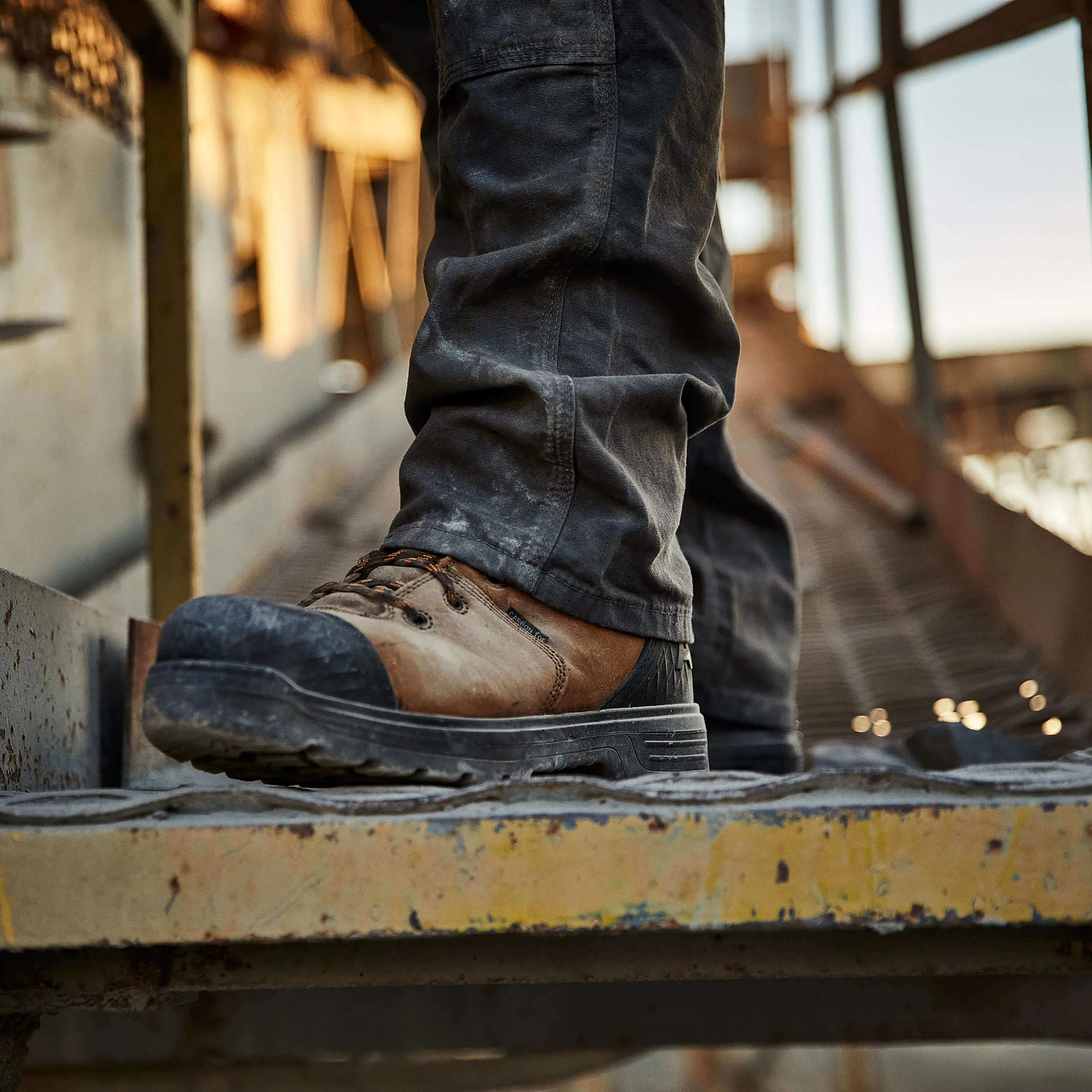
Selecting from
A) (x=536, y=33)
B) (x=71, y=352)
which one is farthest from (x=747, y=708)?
(x=71, y=352)

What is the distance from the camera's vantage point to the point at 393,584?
85 centimetres

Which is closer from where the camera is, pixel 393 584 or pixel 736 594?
pixel 393 584

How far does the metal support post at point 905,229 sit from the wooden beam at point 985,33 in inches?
0.9

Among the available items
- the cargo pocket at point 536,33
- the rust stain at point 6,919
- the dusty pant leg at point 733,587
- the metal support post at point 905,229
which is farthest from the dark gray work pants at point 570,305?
the metal support post at point 905,229

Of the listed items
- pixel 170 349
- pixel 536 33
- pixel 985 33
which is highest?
pixel 985 33

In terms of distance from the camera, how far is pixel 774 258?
687 cm

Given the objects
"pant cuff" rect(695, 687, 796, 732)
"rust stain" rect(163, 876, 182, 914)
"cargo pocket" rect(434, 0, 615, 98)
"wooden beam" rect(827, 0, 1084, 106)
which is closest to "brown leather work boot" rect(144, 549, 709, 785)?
"rust stain" rect(163, 876, 182, 914)

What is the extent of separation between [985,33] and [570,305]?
131 cm

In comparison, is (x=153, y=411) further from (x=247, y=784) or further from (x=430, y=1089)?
(x=430, y=1089)

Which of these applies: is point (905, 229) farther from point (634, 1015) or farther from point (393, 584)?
point (393, 584)

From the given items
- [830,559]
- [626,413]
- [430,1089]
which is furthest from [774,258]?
[626,413]

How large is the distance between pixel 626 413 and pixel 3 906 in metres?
0.56

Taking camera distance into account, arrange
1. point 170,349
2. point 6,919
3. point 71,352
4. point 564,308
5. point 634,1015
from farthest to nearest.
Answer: point 71,352, point 170,349, point 634,1015, point 564,308, point 6,919

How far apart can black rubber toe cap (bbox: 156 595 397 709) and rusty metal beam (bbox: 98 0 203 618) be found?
0.79 m
